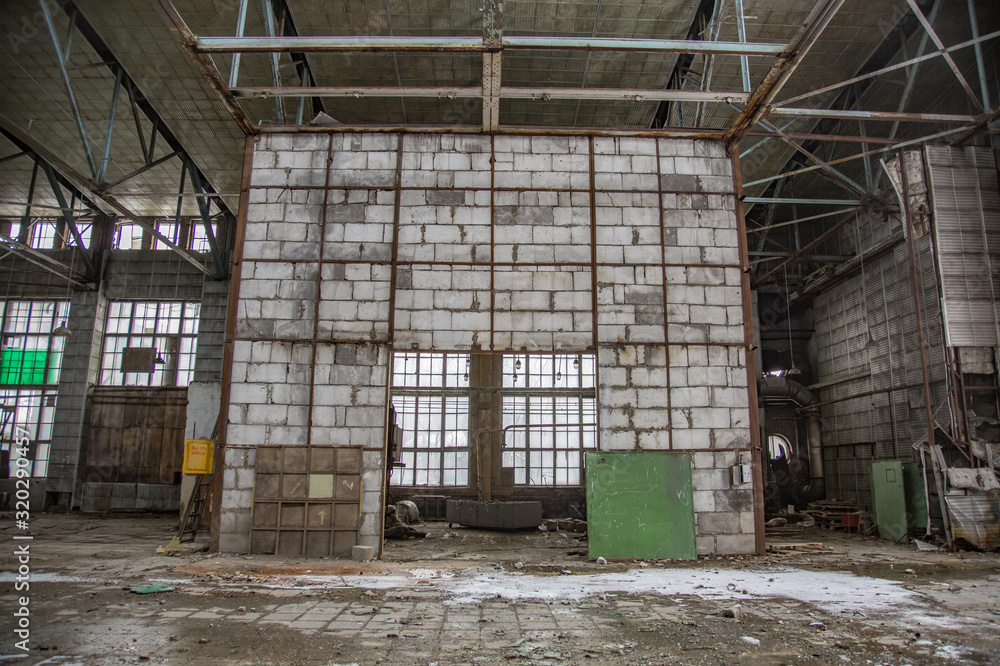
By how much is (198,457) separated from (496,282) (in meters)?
6.29

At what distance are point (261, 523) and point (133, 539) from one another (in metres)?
4.65

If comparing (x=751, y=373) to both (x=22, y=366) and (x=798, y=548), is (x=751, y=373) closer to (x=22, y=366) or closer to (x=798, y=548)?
(x=798, y=548)

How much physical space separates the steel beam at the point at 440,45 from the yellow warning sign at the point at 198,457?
666cm

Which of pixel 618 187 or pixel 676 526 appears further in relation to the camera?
pixel 618 187

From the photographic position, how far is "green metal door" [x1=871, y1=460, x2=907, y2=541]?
42.0ft

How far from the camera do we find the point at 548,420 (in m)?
19.9

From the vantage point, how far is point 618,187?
10.9 metres

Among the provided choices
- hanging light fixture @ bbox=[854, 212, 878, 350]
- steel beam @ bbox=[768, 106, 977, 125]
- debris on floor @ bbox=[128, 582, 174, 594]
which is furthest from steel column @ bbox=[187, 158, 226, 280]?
hanging light fixture @ bbox=[854, 212, 878, 350]

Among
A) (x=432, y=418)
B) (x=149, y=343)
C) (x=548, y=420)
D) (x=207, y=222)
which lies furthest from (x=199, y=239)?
(x=548, y=420)

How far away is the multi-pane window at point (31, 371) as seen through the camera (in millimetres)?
19641

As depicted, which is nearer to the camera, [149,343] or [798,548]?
[798,548]

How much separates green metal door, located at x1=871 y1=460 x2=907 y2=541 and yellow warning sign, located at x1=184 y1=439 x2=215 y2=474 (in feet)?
46.8

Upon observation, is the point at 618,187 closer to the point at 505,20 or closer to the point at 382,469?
the point at 505,20

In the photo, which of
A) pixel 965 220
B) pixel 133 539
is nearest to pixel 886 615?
pixel 965 220
